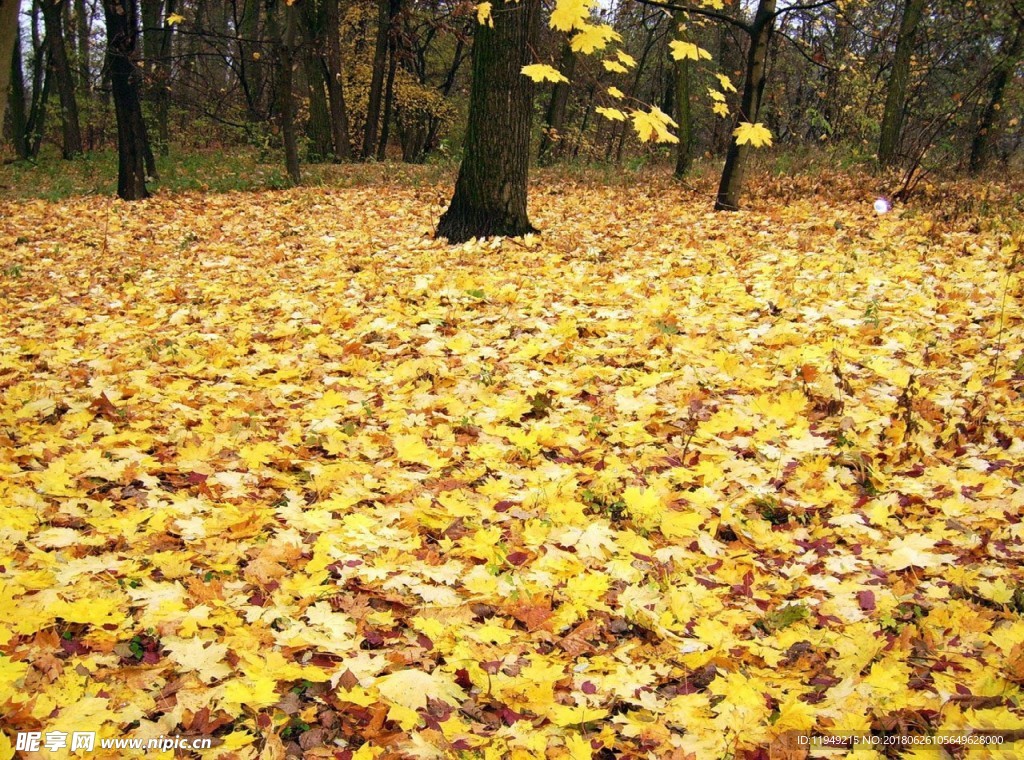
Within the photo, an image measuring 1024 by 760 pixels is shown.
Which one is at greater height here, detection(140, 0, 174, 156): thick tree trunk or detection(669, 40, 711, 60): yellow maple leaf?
detection(140, 0, 174, 156): thick tree trunk

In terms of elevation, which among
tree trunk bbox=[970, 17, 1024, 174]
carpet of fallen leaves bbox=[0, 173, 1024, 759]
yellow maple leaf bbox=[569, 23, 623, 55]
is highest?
tree trunk bbox=[970, 17, 1024, 174]

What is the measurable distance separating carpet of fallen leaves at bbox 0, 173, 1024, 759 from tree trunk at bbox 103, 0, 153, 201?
6380 mm

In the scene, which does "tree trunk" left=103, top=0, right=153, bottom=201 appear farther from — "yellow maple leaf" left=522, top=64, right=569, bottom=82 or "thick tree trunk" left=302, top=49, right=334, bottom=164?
"yellow maple leaf" left=522, top=64, right=569, bottom=82

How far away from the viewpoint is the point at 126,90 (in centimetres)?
1190

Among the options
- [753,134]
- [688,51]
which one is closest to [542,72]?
[688,51]

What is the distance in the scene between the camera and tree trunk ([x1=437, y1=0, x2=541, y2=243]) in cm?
755

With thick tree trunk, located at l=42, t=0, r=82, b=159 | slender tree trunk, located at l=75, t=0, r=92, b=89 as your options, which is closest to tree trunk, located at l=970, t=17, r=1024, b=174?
thick tree trunk, located at l=42, t=0, r=82, b=159

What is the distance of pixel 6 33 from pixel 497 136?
5.18m

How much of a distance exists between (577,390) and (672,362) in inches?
29.2

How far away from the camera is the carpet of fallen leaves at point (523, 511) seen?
225 centimetres

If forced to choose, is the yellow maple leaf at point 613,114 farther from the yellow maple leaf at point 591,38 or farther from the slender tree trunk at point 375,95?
the slender tree trunk at point 375,95

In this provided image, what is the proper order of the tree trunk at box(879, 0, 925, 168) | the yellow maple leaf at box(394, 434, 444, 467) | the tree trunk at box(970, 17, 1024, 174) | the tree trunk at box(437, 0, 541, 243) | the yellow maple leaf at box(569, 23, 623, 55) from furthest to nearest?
1. the tree trunk at box(970, 17, 1024, 174)
2. the tree trunk at box(879, 0, 925, 168)
3. the tree trunk at box(437, 0, 541, 243)
4. the yellow maple leaf at box(394, 434, 444, 467)
5. the yellow maple leaf at box(569, 23, 623, 55)

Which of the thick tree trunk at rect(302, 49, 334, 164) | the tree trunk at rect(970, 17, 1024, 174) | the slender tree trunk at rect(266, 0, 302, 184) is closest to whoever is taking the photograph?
the slender tree trunk at rect(266, 0, 302, 184)

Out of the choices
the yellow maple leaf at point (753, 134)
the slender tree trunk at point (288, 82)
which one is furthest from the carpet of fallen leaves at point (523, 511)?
the slender tree trunk at point (288, 82)
